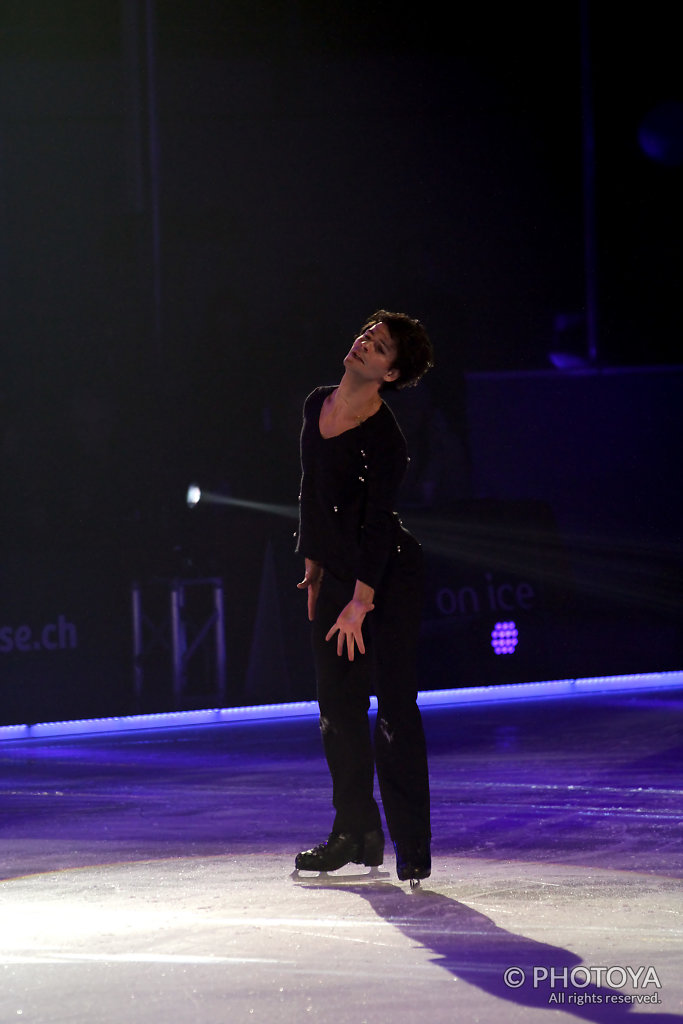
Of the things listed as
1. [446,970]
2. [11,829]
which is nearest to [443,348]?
[11,829]

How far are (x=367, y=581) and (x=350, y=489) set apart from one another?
247mm

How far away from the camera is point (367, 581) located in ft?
10.9

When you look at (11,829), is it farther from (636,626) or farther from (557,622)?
(636,626)

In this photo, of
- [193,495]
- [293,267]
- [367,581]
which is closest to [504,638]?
[193,495]

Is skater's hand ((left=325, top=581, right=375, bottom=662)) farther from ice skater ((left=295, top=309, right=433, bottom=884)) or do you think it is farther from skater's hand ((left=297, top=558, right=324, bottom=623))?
skater's hand ((left=297, top=558, right=324, bottom=623))

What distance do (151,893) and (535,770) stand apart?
2.34 metres

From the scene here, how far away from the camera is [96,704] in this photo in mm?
7301

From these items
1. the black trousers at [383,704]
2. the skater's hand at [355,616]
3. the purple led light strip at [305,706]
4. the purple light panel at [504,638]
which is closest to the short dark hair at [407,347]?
the black trousers at [383,704]

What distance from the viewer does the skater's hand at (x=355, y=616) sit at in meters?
3.32

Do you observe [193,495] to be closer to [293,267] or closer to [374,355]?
[293,267]

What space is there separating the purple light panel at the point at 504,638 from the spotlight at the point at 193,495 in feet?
6.21

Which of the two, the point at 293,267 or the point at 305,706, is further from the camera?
the point at 293,267

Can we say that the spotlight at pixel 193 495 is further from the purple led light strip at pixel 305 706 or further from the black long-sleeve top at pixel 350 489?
the black long-sleeve top at pixel 350 489

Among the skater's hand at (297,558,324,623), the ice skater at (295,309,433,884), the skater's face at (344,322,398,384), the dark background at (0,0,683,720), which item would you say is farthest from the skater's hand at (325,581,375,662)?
the dark background at (0,0,683,720)
